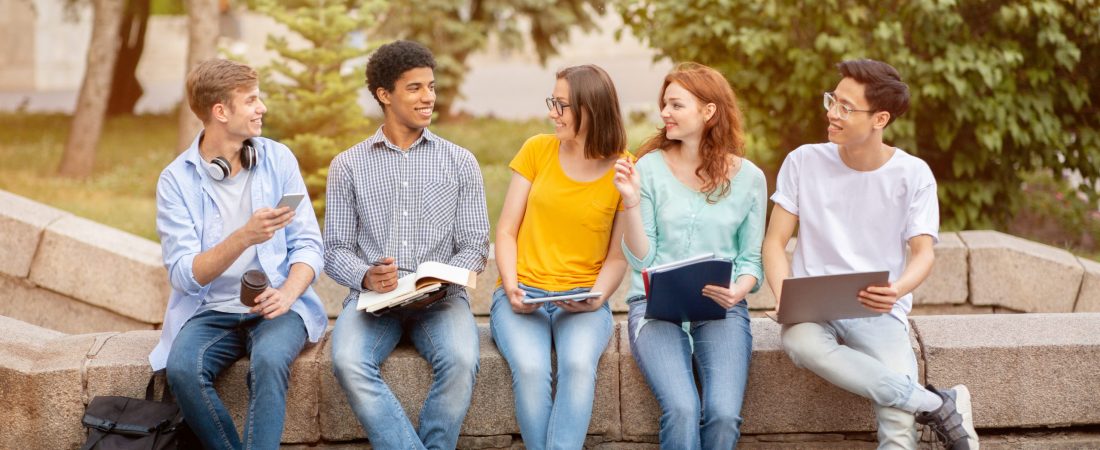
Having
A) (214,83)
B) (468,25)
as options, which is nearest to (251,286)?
(214,83)

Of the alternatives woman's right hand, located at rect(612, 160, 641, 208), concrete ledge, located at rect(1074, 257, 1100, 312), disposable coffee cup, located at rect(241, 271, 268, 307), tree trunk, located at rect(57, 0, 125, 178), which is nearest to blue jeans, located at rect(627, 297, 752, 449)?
woman's right hand, located at rect(612, 160, 641, 208)

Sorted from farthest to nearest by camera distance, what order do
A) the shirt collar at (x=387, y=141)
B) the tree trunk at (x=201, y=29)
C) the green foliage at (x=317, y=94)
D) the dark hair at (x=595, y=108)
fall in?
the tree trunk at (x=201, y=29) → the green foliage at (x=317, y=94) → the shirt collar at (x=387, y=141) → the dark hair at (x=595, y=108)

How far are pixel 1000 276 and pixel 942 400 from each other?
107 inches

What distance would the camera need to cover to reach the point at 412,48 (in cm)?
484

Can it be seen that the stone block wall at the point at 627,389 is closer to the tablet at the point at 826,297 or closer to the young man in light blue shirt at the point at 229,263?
the young man in light blue shirt at the point at 229,263

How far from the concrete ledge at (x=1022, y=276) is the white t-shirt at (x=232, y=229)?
418 cm

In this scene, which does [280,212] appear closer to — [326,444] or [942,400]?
[326,444]

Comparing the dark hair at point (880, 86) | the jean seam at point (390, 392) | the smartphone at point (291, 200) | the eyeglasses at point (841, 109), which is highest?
the dark hair at point (880, 86)

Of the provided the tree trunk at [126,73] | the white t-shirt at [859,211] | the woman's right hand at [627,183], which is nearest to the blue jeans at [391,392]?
the woman's right hand at [627,183]

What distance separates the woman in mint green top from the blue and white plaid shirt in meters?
0.71

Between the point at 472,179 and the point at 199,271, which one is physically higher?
the point at 472,179

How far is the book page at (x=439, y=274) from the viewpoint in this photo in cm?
433

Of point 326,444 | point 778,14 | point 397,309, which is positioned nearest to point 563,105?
point 397,309

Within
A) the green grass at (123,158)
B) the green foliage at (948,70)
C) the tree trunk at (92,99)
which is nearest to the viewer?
Answer: the green foliage at (948,70)
